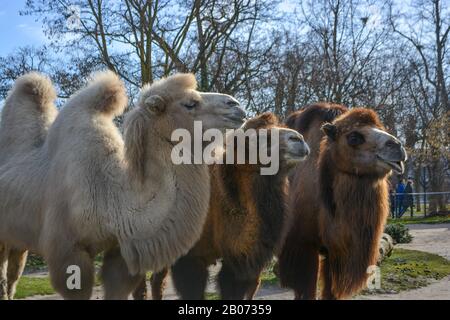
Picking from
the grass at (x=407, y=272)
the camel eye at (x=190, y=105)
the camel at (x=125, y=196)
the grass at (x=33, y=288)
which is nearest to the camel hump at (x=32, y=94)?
the camel at (x=125, y=196)

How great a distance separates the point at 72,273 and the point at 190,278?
1.39m

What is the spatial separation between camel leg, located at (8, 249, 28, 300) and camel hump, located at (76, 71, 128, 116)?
206cm

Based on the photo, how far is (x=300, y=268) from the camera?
Result: 6078 mm

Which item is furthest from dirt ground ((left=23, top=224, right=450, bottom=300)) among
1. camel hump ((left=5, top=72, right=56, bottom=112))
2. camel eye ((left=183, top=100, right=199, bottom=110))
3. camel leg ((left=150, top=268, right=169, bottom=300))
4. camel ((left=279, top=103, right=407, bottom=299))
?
camel eye ((left=183, top=100, right=199, bottom=110))

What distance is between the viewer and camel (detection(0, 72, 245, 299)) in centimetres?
450

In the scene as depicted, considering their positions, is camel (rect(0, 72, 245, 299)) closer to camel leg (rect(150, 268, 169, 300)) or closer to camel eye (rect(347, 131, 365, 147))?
camel leg (rect(150, 268, 169, 300))

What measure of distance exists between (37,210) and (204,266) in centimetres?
169

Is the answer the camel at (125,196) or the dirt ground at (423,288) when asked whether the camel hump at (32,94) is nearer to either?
the camel at (125,196)

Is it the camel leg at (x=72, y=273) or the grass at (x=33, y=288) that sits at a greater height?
the camel leg at (x=72, y=273)

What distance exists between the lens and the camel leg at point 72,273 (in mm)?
4527

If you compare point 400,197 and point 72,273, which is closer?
point 72,273

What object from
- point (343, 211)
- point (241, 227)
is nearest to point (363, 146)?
point (343, 211)

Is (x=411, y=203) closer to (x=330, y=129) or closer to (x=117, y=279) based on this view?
(x=330, y=129)
